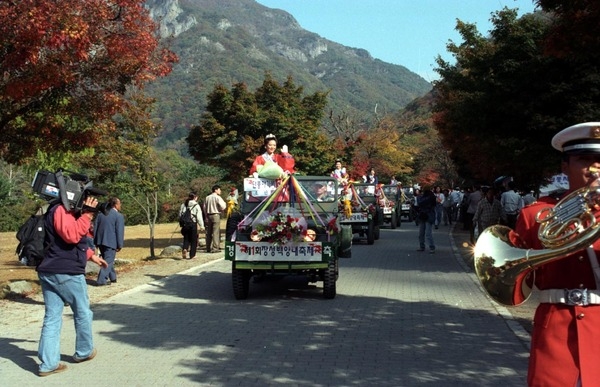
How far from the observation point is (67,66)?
387 inches

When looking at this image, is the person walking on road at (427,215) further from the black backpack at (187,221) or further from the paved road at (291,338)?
the black backpack at (187,221)

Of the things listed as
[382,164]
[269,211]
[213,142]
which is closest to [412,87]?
[382,164]

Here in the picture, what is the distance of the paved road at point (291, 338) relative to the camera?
641cm

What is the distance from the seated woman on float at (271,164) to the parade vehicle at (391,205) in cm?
1672

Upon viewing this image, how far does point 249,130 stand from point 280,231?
15920 mm

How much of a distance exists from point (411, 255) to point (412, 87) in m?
185

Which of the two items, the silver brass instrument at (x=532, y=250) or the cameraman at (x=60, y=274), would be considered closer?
the silver brass instrument at (x=532, y=250)

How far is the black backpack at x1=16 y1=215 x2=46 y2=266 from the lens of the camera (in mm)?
8375

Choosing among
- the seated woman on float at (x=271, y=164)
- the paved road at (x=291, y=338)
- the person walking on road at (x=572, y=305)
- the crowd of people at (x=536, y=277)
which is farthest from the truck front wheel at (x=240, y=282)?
the person walking on road at (x=572, y=305)

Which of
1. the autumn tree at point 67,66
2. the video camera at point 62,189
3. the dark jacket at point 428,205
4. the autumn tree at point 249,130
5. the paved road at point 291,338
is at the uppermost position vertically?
the autumn tree at point 249,130

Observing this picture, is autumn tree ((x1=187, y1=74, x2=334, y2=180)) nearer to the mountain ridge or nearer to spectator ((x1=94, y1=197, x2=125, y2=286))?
spectator ((x1=94, y1=197, x2=125, y2=286))

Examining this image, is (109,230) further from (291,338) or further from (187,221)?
(291,338)

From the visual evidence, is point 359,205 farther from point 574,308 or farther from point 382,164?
point 382,164

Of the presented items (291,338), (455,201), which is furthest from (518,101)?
(455,201)
